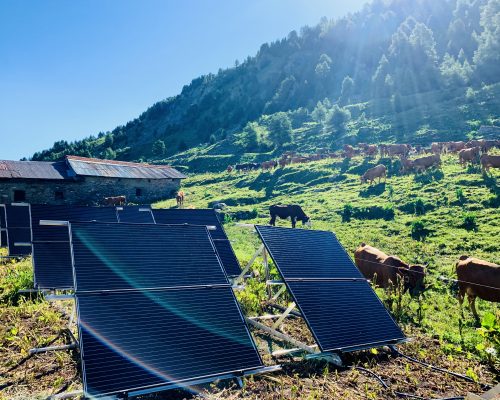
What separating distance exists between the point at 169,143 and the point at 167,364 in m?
129

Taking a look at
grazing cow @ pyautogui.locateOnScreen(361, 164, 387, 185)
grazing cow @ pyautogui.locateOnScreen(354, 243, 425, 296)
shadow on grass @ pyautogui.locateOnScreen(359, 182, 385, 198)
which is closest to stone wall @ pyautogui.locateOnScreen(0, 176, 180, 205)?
grazing cow @ pyautogui.locateOnScreen(361, 164, 387, 185)

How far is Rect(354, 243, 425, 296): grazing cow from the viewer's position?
12.7 metres

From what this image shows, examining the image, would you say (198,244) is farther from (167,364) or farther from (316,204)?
(316,204)

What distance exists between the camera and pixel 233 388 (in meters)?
6.12

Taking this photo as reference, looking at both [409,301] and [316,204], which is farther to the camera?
[316,204]

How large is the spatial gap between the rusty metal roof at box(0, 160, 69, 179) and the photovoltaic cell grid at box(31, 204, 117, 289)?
3028 cm

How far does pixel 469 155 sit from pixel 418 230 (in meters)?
16.4

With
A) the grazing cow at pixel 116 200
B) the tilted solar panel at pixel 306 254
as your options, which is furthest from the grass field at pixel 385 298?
the grazing cow at pixel 116 200

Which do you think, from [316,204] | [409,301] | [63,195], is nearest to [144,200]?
[63,195]

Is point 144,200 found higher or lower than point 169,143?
lower

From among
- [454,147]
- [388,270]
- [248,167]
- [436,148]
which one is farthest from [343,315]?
[248,167]

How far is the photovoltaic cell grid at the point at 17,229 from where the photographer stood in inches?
627

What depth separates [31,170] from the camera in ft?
130

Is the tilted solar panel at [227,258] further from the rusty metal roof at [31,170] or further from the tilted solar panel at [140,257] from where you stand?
the rusty metal roof at [31,170]
